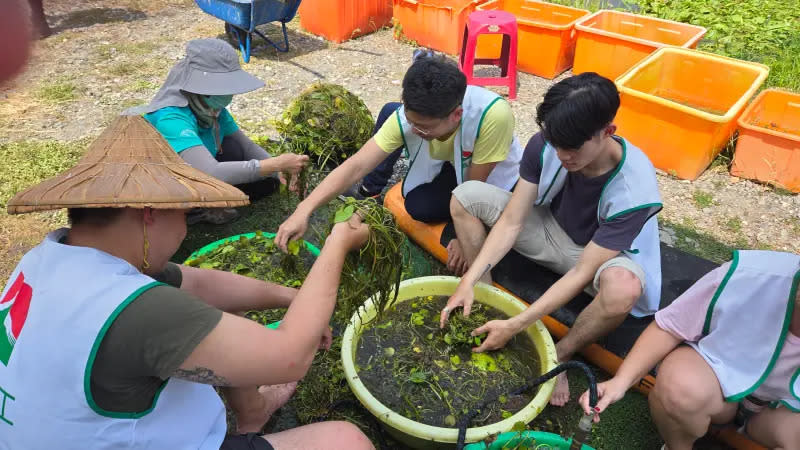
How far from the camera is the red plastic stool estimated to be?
16.5ft

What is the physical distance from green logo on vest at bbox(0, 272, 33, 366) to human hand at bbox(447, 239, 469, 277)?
6.88ft

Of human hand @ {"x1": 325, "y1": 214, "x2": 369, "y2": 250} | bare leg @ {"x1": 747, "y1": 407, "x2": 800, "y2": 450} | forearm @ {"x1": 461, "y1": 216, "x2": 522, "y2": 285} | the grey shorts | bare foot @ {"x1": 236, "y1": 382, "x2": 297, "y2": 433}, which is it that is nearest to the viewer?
the grey shorts

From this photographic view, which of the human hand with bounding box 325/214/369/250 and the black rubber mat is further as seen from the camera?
the black rubber mat

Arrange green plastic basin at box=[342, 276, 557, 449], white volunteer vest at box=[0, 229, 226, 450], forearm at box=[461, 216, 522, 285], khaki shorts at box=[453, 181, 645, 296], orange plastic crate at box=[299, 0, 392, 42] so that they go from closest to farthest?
white volunteer vest at box=[0, 229, 226, 450]
green plastic basin at box=[342, 276, 557, 449]
forearm at box=[461, 216, 522, 285]
khaki shorts at box=[453, 181, 645, 296]
orange plastic crate at box=[299, 0, 392, 42]

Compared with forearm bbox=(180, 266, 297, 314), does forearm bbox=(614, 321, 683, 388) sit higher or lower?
lower

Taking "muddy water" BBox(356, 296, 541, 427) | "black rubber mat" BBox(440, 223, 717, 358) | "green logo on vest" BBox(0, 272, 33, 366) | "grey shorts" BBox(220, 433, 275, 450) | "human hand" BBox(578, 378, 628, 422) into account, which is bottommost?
"muddy water" BBox(356, 296, 541, 427)

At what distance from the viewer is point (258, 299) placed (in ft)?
7.16

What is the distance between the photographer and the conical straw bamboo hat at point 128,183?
4.42 feet

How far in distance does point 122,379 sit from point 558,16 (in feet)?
19.1

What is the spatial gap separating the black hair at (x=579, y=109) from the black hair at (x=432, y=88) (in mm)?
495

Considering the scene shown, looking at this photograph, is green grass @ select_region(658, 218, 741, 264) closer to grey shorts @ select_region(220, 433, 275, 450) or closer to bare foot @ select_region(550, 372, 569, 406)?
bare foot @ select_region(550, 372, 569, 406)

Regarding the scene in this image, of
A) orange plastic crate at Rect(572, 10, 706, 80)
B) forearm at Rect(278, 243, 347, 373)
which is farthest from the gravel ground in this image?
forearm at Rect(278, 243, 347, 373)

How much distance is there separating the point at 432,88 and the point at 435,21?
3960 millimetres

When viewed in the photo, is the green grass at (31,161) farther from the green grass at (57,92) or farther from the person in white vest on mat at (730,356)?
the person in white vest on mat at (730,356)
